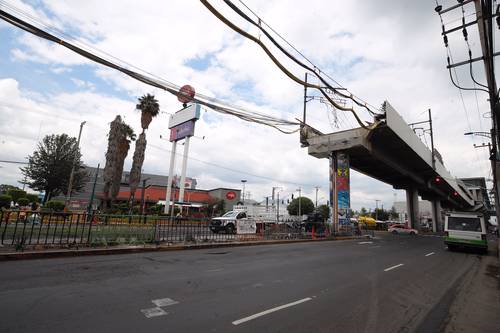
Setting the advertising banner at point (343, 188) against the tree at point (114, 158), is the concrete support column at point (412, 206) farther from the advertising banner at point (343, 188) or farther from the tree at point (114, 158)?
the tree at point (114, 158)

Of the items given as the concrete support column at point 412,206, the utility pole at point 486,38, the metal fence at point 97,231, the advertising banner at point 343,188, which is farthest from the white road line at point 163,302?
the concrete support column at point 412,206

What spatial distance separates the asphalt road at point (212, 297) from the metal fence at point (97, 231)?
1.83 m

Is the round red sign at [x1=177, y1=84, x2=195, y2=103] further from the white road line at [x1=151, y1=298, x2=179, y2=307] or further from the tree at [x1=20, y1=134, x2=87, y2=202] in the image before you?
the tree at [x1=20, y1=134, x2=87, y2=202]

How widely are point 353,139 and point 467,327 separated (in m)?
21.8

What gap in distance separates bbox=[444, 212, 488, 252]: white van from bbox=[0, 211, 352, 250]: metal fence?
12968 mm

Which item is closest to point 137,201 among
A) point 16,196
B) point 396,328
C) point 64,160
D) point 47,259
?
point 64,160

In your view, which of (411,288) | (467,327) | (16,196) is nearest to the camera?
(467,327)

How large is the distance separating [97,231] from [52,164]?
3459 cm

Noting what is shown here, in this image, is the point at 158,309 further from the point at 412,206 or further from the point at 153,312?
the point at 412,206

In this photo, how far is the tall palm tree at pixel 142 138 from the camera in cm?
3117

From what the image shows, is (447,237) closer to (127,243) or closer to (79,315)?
(127,243)

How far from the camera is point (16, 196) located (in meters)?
30.6

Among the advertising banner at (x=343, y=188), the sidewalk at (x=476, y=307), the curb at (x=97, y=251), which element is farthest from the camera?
the advertising banner at (x=343, y=188)

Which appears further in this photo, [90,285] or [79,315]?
[90,285]
